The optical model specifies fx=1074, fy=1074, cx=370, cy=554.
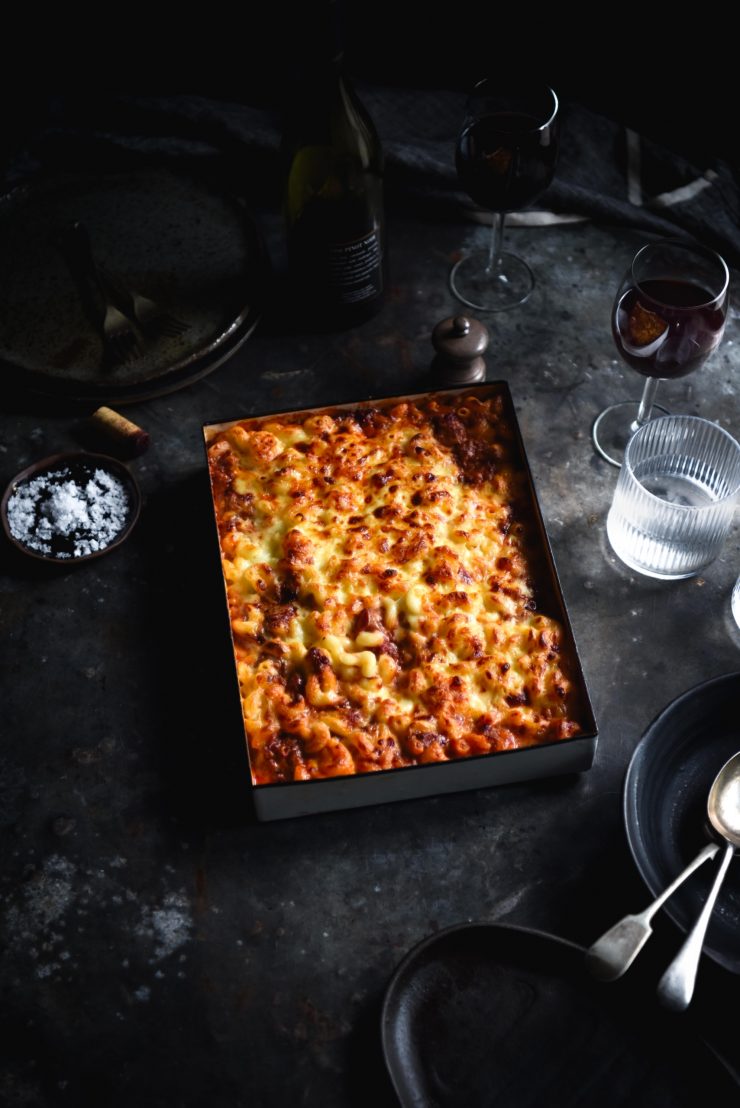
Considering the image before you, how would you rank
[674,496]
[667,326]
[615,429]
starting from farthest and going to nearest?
[615,429], [674,496], [667,326]

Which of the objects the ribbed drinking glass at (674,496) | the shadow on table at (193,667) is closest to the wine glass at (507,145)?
the ribbed drinking glass at (674,496)

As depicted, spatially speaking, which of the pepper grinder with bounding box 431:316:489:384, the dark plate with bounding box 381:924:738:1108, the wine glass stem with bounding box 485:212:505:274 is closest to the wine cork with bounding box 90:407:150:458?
the pepper grinder with bounding box 431:316:489:384

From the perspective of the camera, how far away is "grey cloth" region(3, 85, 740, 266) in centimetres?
221

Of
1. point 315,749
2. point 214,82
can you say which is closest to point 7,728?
point 315,749

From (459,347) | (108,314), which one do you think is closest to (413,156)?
(459,347)

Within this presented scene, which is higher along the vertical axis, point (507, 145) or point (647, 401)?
point (507, 145)

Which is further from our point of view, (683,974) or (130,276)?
(130,276)

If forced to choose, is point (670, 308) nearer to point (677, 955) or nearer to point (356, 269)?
point (356, 269)

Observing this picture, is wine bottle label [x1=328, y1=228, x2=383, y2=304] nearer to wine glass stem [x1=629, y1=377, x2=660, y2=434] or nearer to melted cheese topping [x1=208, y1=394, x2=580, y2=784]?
melted cheese topping [x1=208, y1=394, x2=580, y2=784]

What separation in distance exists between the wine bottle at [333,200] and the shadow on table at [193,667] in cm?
→ 43

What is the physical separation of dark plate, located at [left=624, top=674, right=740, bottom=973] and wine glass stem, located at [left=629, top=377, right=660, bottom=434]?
0.55m

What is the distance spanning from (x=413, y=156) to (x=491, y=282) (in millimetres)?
316

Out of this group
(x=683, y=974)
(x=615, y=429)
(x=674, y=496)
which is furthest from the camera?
(x=615, y=429)

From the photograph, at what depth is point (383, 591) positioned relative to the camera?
1.61m
